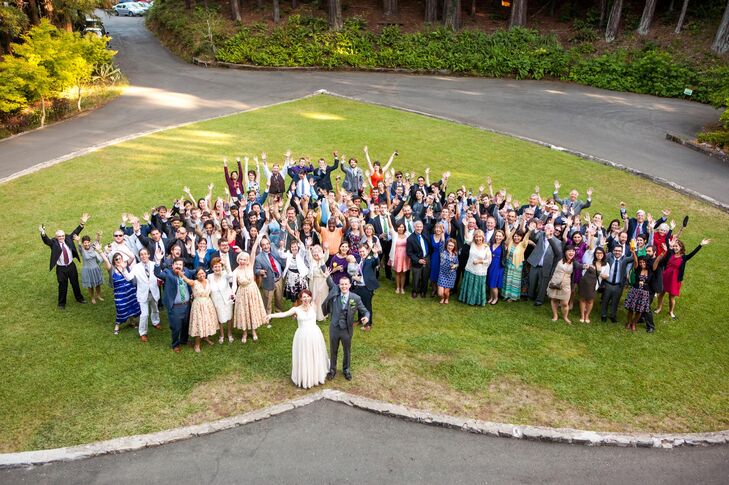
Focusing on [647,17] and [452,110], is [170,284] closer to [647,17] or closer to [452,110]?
[452,110]

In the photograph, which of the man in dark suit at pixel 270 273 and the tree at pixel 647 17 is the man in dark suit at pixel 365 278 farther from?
the tree at pixel 647 17

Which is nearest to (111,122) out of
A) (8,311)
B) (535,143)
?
(8,311)

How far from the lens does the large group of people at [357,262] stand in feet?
31.5

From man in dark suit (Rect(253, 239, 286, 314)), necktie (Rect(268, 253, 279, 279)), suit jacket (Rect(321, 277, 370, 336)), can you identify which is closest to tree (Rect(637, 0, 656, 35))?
man in dark suit (Rect(253, 239, 286, 314))

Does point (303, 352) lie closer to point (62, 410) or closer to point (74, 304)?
point (62, 410)

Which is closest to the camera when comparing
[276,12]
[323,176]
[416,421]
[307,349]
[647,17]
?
[416,421]

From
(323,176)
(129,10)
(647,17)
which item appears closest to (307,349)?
(323,176)

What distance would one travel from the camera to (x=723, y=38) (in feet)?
93.2

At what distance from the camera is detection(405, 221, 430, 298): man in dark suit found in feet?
36.3

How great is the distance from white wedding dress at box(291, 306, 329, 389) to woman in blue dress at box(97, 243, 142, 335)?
3.55 m

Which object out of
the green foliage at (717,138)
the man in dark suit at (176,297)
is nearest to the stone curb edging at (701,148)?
the green foliage at (717,138)

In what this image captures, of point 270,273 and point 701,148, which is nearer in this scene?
point 270,273

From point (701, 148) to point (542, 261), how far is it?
1371cm

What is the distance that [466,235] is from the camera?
1134cm
